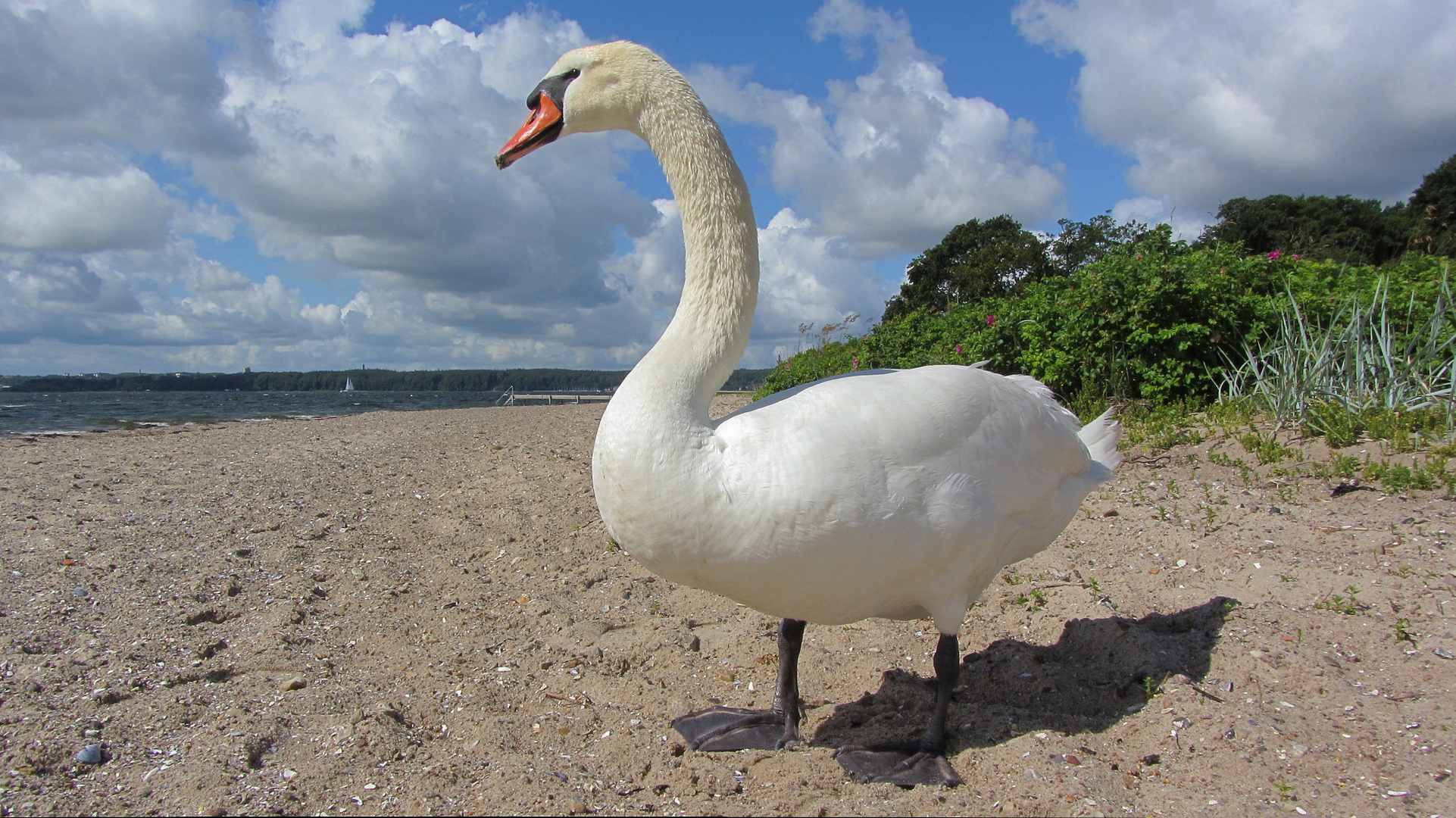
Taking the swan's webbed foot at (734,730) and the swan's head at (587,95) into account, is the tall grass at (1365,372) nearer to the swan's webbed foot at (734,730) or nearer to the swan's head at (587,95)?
the swan's webbed foot at (734,730)

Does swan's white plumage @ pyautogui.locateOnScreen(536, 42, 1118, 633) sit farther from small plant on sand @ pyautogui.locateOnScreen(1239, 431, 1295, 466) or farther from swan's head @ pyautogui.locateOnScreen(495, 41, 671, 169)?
small plant on sand @ pyautogui.locateOnScreen(1239, 431, 1295, 466)

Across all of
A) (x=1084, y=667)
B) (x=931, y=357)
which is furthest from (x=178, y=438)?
(x=1084, y=667)

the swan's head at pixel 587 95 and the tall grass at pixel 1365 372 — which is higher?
the swan's head at pixel 587 95

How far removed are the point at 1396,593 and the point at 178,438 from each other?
52.0 feet

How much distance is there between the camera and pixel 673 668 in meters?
3.60

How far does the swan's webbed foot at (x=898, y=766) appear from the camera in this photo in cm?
261

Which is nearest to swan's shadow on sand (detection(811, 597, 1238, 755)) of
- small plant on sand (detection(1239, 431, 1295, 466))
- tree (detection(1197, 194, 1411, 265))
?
small plant on sand (detection(1239, 431, 1295, 466))

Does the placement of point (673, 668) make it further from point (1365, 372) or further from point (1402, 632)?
point (1365, 372)

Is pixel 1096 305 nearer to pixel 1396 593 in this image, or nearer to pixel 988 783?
pixel 1396 593

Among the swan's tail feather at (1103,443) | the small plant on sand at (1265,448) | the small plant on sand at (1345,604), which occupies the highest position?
the swan's tail feather at (1103,443)

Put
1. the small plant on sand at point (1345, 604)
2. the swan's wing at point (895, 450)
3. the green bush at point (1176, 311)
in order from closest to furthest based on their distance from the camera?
1. the swan's wing at point (895, 450)
2. the small plant on sand at point (1345, 604)
3. the green bush at point (1176, 311)

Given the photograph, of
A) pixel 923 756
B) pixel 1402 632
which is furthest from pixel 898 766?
pixel 1402 632

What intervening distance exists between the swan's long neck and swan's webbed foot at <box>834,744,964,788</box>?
4.66 feet

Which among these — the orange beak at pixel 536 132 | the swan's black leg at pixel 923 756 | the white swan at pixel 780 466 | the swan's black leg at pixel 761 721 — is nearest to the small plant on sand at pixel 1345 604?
the white swan at pixel 780 466
